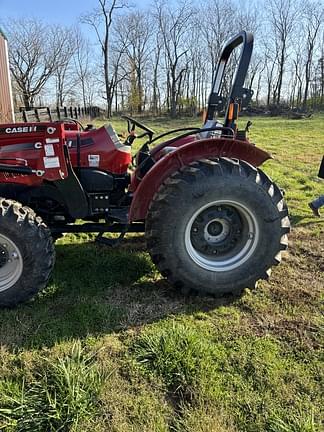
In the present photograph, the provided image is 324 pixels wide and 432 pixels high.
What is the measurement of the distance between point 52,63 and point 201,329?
4172 cm

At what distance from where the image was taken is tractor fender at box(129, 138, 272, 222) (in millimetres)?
2854

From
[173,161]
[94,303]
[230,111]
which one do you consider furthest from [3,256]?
[230,111]

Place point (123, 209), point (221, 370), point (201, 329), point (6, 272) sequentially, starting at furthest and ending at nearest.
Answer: point (123, 209), point (6, 272), point (201, 329), point (221, 370)

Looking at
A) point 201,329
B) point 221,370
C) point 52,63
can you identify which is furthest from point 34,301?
point 52,63

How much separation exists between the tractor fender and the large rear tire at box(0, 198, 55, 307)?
0.69m

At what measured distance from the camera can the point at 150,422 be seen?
1.87 m

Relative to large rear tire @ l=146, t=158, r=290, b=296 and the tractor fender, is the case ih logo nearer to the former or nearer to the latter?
the tractor fender

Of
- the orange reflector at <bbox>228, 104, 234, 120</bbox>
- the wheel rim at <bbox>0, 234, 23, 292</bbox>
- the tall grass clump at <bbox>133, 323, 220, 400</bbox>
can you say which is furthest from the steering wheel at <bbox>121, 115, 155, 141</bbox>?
the tall grass clump at <bbox>133, 323, 220, 400</bbox>

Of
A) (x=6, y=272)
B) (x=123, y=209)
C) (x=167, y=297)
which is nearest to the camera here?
(x=6, y=272)

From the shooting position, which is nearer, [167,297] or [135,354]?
[135,354]

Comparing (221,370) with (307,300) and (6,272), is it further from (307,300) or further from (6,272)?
(6,272)

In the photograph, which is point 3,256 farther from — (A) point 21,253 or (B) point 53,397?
(B) point 53,397

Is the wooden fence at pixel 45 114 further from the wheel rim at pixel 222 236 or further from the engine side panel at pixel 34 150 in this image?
the wheel rim at pixel 222 236

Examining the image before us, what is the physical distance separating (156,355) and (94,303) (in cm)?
77
